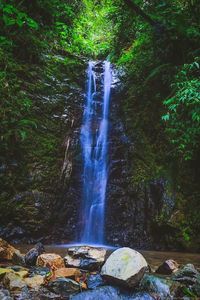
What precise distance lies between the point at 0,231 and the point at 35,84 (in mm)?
3606

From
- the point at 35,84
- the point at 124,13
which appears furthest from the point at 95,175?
the point at 124,13

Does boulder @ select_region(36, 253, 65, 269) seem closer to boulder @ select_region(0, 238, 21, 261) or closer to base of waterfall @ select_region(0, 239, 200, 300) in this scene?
base of waterfall @ select_region(0, 239, 200, 300)

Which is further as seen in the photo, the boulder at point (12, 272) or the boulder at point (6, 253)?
the boulder at point (6, 253)

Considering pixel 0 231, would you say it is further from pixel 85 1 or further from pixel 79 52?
pixel 85 1

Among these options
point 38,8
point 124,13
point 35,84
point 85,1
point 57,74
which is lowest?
point 35,84

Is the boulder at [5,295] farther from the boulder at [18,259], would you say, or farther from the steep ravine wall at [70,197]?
the steep ravine wall at [70,197]

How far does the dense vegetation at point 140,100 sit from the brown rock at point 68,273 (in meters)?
2.88

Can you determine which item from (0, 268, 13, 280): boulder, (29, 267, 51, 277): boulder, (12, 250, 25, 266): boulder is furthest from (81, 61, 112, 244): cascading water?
(0, 268, 13, 280): boulder

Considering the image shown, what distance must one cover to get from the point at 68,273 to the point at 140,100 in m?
5.44

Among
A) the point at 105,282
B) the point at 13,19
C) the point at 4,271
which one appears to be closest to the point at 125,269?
the point at 105,282

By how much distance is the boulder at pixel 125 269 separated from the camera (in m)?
3.50

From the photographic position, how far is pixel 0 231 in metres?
6.28

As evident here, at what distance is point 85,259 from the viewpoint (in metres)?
4.27

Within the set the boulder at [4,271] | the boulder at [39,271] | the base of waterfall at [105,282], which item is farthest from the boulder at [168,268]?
the boulder at [4,271]
